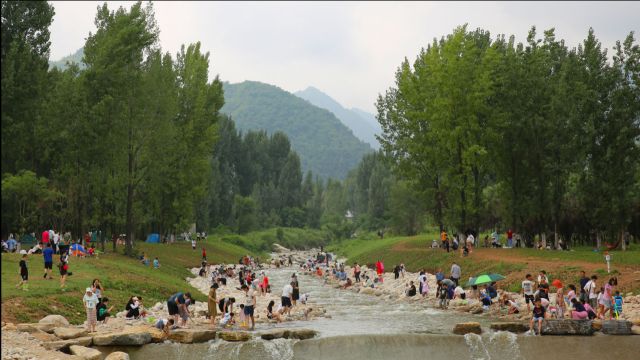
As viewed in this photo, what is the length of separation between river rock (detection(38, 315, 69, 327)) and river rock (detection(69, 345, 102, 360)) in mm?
3436

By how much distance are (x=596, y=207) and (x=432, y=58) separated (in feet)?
69.3

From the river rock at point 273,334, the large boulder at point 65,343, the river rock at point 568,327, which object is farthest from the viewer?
the river rock at point 273,334

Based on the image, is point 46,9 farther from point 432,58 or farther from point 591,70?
point 591,70

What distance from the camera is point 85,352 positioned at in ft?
65.6

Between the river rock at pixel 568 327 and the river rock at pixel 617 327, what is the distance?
59 centimetres

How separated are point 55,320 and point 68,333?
1985 millimetres

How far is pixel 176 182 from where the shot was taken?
6631cm

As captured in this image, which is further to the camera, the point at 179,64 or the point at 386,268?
the point at 179,64

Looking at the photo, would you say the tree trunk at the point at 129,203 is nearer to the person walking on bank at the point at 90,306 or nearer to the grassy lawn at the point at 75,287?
the grassy lawn at the point at 75,287

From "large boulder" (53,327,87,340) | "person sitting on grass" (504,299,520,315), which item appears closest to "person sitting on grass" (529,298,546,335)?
"person sitting on grass" (504,299,520,315)

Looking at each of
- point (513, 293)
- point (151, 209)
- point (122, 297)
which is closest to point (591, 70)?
point (513, 293)

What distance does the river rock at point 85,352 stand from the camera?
1972 centimetres

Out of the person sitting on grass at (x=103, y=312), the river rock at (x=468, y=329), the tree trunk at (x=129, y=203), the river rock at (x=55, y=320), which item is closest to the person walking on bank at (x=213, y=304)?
the person sitting on grass at (x=103, y=312)

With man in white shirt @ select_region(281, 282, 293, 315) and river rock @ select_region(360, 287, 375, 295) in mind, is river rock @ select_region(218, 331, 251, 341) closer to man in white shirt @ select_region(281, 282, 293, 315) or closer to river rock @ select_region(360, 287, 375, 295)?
man in white shirt @ select_region(281, 282, 293, 315)
